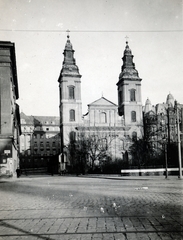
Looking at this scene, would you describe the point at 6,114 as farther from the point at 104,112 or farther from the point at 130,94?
the point at 130,94

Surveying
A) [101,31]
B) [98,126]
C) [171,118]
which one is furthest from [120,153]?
[101,31]

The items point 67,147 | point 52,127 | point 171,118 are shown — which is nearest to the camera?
point 67,147

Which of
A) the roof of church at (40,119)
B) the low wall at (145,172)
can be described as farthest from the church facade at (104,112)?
the roof of church at (40,119)

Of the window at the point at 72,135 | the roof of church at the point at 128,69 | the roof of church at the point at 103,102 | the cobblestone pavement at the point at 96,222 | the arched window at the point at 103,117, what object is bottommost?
the cobblestone pavement at the point at 96,222

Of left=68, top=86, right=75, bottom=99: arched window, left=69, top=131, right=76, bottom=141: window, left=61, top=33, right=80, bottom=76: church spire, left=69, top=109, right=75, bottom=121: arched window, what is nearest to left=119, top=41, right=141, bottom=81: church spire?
Answer: left=61, top=33, right=80, bottom=76: church spire

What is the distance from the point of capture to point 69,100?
2466 inches

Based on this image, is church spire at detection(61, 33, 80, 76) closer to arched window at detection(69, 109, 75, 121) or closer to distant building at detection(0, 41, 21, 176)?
arched window at detection(69, 109, 75, 121)

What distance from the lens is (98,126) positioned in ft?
208

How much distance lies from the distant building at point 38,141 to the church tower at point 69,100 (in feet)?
99.1

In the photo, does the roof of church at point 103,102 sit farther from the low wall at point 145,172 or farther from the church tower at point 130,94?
the low wall at point 145,172

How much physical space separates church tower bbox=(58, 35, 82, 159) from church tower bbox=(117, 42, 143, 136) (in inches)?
404

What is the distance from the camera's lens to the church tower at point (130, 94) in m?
65.1

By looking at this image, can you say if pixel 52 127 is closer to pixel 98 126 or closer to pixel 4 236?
pixel 98 126

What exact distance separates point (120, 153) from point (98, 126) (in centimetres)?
794
